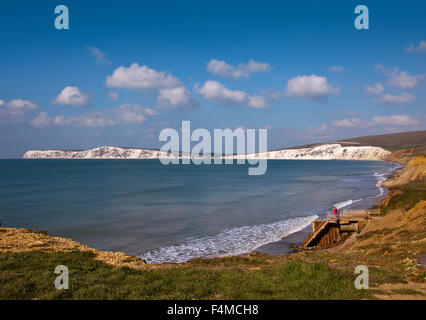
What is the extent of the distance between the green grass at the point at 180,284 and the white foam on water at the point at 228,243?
989 cm

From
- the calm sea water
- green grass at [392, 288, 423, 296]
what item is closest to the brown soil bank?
green grass at [392, 288, 423, 296]

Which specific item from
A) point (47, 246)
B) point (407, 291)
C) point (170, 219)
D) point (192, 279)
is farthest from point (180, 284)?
point (170, 219)

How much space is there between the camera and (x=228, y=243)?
26188 millimetres

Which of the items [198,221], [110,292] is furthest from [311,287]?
[198,221]

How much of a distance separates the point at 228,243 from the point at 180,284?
16.5 m

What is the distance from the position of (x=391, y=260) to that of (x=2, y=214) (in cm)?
4122

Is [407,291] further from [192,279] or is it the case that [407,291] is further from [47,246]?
[47,246]

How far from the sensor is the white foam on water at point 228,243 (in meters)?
22.6

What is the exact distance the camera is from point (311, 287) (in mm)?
9352

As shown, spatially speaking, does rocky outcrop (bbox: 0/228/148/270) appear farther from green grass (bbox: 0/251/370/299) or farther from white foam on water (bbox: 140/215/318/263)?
white foam on water (bbox: 140/215/318/263)

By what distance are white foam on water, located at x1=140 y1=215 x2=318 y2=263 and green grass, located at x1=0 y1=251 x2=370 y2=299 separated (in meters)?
9.89

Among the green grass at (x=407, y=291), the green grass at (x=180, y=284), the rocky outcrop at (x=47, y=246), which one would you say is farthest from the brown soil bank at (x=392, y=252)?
the rocky outcrop at (x=47, y=246)

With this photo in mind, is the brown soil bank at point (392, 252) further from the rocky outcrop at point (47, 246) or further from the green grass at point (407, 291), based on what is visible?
the rocky outcrop at point (47, 246)
